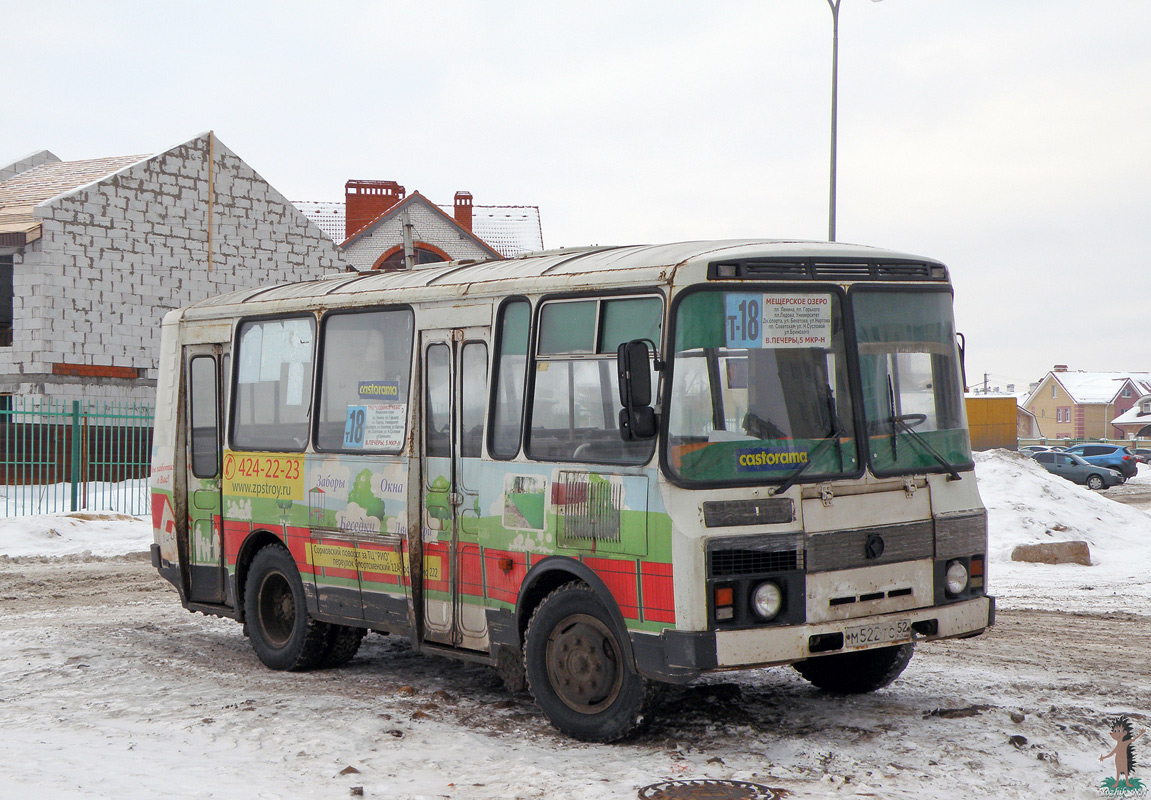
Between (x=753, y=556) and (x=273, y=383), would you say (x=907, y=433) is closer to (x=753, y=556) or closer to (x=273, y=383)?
(x=753, y=556)

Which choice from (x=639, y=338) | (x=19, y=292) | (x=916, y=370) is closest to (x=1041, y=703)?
(x=916, y=370)

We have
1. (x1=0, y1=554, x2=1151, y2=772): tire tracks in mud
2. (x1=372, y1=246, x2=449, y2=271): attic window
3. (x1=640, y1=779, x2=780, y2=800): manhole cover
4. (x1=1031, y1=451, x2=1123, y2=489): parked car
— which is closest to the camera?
(x1=640, y1=779, x2=780, y2=800): manhole cover

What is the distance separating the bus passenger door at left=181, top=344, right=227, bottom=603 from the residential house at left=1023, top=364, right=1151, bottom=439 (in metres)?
91.4

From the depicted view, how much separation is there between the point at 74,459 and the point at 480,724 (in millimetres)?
16345

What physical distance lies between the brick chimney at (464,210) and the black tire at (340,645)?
117 feet

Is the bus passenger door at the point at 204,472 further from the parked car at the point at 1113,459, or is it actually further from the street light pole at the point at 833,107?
the parked car at the point at 1113,459

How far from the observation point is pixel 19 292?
26453mm

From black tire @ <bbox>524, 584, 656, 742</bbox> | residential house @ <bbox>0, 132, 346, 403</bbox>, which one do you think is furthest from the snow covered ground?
residential house @ <bbox>0, 132, 346, 403</bbox>

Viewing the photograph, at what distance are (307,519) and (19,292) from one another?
2040cm

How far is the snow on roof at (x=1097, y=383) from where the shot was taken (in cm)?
9544

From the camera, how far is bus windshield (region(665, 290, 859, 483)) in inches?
247

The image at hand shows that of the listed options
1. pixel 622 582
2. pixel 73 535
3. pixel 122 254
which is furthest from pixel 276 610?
pixel 122 254

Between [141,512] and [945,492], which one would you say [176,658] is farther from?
[141,512]

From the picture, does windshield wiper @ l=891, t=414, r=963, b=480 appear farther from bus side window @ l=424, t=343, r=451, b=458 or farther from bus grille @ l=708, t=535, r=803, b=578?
bus side window @ l=424, t=343, r=451, b=458
